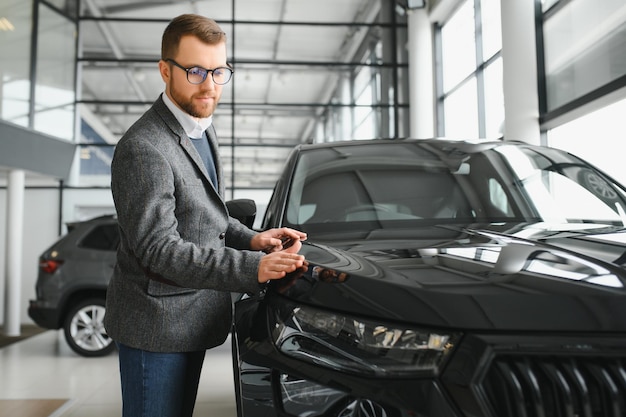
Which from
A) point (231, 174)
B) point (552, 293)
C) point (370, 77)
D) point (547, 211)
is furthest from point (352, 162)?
point (370, 77)

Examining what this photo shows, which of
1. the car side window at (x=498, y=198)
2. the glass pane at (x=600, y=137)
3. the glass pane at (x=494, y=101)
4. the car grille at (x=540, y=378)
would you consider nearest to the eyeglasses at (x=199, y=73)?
the car grille at (x=540, y=378)

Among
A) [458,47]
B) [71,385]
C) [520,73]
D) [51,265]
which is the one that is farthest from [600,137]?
[51,265]

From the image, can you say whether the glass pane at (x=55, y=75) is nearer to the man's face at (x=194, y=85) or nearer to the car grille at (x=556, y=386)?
the man's face at (x=194, y=85)

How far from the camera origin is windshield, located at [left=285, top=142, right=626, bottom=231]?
1.95 m

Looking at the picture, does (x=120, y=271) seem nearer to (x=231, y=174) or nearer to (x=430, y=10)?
(x=231, y=174)

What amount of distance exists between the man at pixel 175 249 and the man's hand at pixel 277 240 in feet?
0.05

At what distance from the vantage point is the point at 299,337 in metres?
1.23

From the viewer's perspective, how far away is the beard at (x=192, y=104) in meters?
1.39

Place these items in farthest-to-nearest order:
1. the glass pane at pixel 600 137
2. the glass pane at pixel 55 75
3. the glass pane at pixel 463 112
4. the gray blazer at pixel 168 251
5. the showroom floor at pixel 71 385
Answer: the glass pane at pixel 55 75
the glass pane at pixel 463 112
the glass pane at pixel 600 137
the showroom floor at pixel 71 385
the gray blazer at pixel 168 251

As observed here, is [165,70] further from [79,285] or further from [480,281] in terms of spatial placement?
[79,285]

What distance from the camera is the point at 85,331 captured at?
20.6 ft

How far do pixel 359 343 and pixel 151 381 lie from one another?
52 cm

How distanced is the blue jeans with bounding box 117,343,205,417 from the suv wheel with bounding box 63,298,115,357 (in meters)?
5.20

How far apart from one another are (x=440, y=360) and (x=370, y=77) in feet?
37.4
